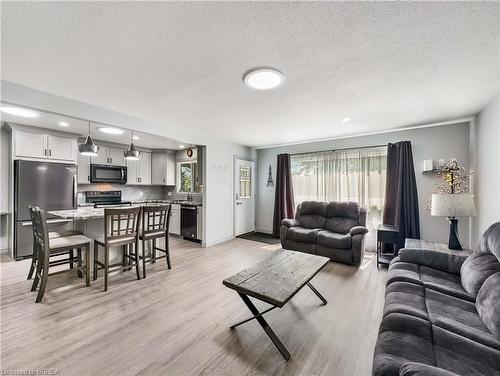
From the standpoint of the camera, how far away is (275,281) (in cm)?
186

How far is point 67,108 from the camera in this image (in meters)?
2.67

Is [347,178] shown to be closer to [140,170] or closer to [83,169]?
[140,170]

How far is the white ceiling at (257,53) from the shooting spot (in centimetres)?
134

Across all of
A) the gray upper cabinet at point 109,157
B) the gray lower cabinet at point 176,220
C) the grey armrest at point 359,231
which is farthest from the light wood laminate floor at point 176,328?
the gray upper cabinet at point 109,157

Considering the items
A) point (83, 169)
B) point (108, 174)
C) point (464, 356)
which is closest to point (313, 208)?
point (464, 356)

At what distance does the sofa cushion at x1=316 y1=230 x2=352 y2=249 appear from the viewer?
355 cm

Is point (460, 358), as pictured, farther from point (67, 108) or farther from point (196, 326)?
point (67, 108)

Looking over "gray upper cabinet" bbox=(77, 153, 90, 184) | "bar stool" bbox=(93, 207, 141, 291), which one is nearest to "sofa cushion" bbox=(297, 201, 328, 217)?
"bar stool" bbox=(93, 207, 141, 291)

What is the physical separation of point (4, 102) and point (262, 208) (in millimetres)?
5046

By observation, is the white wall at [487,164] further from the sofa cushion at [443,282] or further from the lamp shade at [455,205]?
the sofa cushion at [443,282]

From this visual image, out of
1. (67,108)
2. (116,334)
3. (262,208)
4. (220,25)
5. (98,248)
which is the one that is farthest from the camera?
(262,208)

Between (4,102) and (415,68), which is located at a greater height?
(415,68)

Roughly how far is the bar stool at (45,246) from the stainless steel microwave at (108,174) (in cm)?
231

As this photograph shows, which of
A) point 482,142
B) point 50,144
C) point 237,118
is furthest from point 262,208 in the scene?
point 50,144
